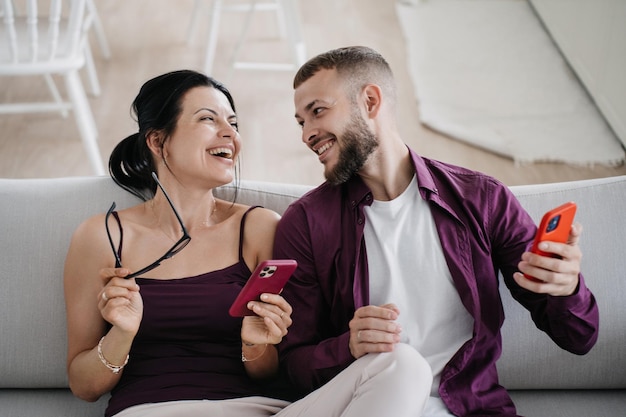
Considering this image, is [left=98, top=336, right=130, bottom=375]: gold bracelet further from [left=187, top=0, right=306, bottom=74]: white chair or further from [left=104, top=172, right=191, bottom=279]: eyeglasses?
[left=187, top=0, right=306, bottom=74]: white chair

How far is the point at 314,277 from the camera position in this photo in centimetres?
176

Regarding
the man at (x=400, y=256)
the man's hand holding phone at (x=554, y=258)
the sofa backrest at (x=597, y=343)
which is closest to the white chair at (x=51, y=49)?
the man at (x=400, y=256)

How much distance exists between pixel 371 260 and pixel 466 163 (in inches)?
70.8

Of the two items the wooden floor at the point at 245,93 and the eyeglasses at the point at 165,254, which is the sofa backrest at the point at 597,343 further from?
the wooden floor at the point at 245,93

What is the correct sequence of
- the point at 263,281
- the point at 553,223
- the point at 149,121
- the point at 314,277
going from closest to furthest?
1. the point at 553,223
2. the point at 263,281
3. the point at 314,277
4. the point at 149,121

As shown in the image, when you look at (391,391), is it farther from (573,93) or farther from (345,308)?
(573,93)

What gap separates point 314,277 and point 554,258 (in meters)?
0.52

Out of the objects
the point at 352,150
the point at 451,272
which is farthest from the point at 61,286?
the point at 451,272

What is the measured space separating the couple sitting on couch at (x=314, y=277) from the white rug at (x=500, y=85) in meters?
1.78

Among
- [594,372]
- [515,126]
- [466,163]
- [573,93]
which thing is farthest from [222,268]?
[573,93]

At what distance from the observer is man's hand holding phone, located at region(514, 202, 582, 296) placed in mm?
1421

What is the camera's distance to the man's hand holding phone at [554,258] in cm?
142

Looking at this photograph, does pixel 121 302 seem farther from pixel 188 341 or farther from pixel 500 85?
pixel 500 85

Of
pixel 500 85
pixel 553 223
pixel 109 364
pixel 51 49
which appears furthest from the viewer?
pixel 500 85
